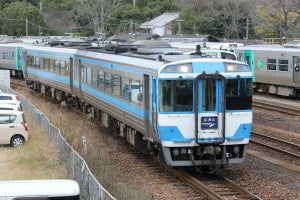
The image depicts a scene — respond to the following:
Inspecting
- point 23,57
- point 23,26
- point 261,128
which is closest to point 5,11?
point 23,26

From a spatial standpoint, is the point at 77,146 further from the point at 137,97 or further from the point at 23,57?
the point at 23,57

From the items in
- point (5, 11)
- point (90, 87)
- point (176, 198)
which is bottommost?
point (176, 198)

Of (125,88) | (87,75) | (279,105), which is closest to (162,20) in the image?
(279,105)

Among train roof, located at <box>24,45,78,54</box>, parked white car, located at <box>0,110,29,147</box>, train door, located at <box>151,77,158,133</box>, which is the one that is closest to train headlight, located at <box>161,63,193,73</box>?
train door, located at <box>151,77,158,133</box>

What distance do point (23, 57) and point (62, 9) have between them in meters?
63.4

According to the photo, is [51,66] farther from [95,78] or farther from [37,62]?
[95,78]

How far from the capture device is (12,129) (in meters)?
21.3

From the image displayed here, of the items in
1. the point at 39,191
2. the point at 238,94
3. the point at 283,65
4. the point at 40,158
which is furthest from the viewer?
the point at 283,65

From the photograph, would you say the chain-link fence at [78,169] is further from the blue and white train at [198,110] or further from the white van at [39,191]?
the blue and white train at [198,110]

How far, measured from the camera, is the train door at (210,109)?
47.5 feet

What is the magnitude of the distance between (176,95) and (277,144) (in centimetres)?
661

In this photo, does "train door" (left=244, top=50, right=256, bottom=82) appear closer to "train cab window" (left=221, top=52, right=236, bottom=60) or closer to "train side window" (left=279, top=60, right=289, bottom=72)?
"train side window" (left=279, top=60, right=289, bottom=72)

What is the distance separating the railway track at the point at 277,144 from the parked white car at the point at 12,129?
7566 millimetres

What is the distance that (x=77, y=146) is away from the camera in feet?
61.9
